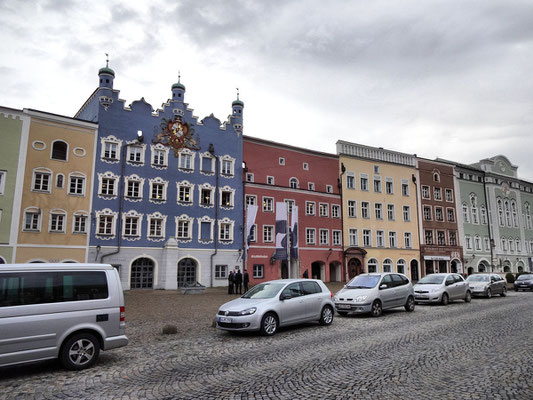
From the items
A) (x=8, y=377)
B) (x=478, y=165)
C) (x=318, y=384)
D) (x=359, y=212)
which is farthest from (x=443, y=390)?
(x=478, y=165)

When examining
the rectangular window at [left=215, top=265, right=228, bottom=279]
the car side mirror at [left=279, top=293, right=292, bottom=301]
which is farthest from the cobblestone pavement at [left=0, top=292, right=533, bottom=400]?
the rectangular window at [left=215, top=265, right=228, bottom=279]

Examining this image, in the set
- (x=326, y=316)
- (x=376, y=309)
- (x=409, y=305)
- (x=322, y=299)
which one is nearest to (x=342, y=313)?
(x=376, y=309)

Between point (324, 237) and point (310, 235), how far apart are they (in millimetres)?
1871

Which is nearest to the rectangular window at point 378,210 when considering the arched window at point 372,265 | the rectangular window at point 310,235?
the arched window at point 372,265

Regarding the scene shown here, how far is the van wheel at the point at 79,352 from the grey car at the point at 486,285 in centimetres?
2333

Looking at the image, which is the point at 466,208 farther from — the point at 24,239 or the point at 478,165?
the point at 24,239

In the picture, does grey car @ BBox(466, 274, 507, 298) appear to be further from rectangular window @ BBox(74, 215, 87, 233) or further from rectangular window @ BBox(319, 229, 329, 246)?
rectangular window @ BBox(74, 215, 87, 233)

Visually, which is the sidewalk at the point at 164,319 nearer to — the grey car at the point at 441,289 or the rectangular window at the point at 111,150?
the grey car at the point at 441,289

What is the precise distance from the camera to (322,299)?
1386 centimetres

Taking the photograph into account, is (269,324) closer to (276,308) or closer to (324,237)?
(276,308)

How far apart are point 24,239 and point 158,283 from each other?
1003 centimetres

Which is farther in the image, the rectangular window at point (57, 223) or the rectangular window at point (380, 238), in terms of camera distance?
the rectangular window at point (380, 238)

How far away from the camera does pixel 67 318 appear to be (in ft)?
26.3

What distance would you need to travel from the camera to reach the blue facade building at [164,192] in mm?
31469
